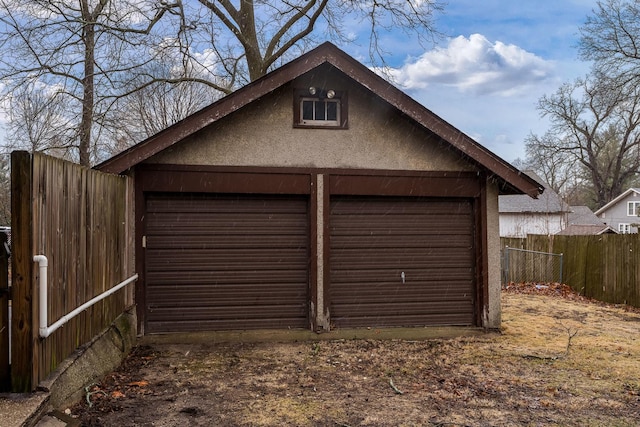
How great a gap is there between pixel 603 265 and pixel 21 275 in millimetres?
14151

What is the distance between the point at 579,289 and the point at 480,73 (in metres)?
16.9

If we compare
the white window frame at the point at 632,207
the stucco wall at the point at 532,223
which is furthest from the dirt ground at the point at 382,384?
the white window frame at the point at 632,207

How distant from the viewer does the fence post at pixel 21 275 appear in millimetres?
3758

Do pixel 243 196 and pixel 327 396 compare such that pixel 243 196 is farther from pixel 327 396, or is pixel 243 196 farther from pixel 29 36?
pixel 29 36

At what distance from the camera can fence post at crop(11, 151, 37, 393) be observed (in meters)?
3.76

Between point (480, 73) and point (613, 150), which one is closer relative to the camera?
point (480, 73)

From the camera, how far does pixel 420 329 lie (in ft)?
26.3

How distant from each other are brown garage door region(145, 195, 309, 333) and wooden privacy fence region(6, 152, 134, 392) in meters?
1.17

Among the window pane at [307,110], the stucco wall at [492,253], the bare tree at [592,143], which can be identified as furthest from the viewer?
the bare tree at [592,143]

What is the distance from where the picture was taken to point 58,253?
4352 mm

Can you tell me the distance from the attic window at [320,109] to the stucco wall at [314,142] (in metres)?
0.09

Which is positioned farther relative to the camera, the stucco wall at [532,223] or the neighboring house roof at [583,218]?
the neighboring house roof at [583,218]

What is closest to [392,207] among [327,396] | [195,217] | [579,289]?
[195,217]

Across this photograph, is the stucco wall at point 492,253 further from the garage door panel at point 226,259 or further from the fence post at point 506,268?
the fence post at point 506,268
